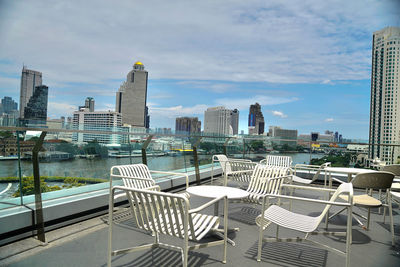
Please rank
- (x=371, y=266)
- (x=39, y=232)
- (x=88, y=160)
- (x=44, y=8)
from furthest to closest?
(x=44, y=8)
(x=88, y=160)
(x=39, y=232)
(x=371, y=266)

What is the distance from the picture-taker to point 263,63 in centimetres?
6569

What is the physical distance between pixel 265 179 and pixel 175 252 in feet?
5.83

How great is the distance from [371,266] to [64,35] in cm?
8262

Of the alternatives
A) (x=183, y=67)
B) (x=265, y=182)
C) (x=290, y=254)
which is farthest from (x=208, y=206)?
(x=183, y=67)

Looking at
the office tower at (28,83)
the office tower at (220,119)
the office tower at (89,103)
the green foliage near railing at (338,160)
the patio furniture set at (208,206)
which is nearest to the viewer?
the patio furniture set at (208,206)

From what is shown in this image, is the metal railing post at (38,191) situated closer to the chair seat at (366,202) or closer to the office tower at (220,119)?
the chair seat at (366,202)

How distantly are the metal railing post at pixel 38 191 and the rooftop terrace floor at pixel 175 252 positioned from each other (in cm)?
12

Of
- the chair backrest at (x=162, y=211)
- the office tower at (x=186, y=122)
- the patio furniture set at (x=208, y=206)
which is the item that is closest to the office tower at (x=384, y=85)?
the patio furniture set at (x=208, y=206)

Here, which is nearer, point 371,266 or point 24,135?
point 371,266

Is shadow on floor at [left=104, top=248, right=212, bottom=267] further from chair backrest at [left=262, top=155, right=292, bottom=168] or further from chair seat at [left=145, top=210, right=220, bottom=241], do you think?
chair backrest at [left=262, top=155, right=292, bottom=168]

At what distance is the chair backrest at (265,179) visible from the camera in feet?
12.6

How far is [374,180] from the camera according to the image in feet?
11.6

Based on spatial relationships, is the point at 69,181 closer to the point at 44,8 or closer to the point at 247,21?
the point at 247,21

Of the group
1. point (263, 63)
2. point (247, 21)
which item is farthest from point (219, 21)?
point (263, 63)
